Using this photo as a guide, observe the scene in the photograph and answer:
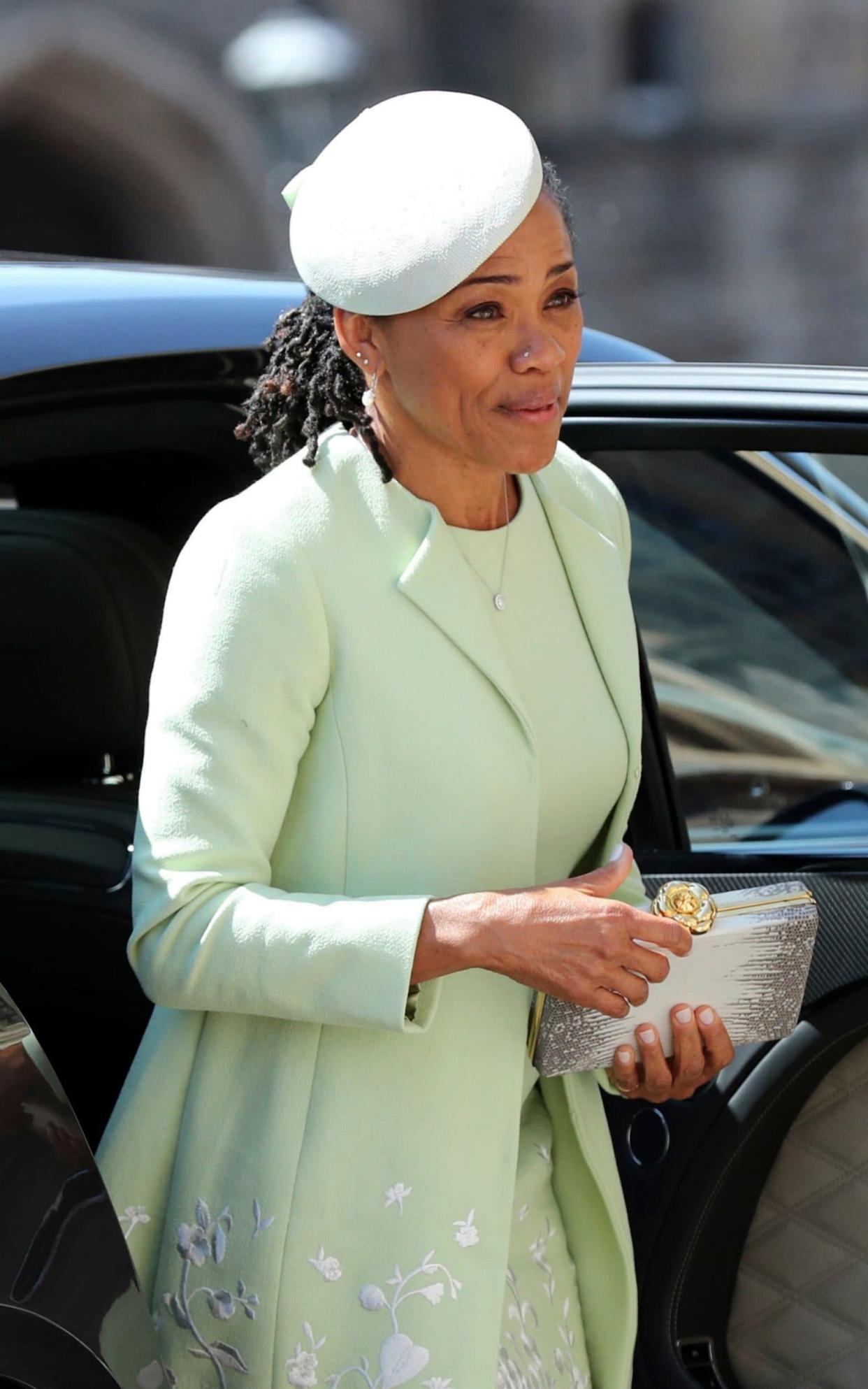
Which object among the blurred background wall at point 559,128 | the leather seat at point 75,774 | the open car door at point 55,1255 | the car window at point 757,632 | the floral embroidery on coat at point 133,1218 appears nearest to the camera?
the open car door at point 55,1255

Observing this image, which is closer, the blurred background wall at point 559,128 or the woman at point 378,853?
the woman at point 378,853

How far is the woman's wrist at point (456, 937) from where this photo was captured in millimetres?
1440

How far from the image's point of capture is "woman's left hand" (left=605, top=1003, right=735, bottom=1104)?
162 cm

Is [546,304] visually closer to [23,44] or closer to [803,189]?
[23,44]

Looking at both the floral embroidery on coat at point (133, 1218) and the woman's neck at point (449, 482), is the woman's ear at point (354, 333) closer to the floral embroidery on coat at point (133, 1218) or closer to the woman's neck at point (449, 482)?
the woman's neck at point (449, 482)

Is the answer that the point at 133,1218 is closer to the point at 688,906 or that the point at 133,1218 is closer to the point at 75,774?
the point at 688,906

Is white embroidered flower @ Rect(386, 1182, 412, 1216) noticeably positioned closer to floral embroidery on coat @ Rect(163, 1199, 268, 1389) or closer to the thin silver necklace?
floral embroidery on coat @ Rect(163, 1199, 268, 1389)

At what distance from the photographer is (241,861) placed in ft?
4.89

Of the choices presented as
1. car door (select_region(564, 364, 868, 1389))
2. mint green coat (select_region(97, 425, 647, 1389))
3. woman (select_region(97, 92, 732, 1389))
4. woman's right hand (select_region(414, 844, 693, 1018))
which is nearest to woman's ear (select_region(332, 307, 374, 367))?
woman (select_region(97, 92, 732, 1389))

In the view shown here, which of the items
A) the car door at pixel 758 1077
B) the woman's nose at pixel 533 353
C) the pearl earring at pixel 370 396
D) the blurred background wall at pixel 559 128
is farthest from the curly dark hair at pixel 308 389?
the blurred background wall at pixel 559 128

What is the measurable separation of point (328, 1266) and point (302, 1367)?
3.5 inches

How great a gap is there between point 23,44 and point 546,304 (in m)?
14.3

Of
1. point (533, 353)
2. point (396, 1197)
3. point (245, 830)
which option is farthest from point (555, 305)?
point (396, 1197)

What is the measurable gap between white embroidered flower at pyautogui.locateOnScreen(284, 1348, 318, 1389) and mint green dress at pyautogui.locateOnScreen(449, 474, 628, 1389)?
0.17 meters
